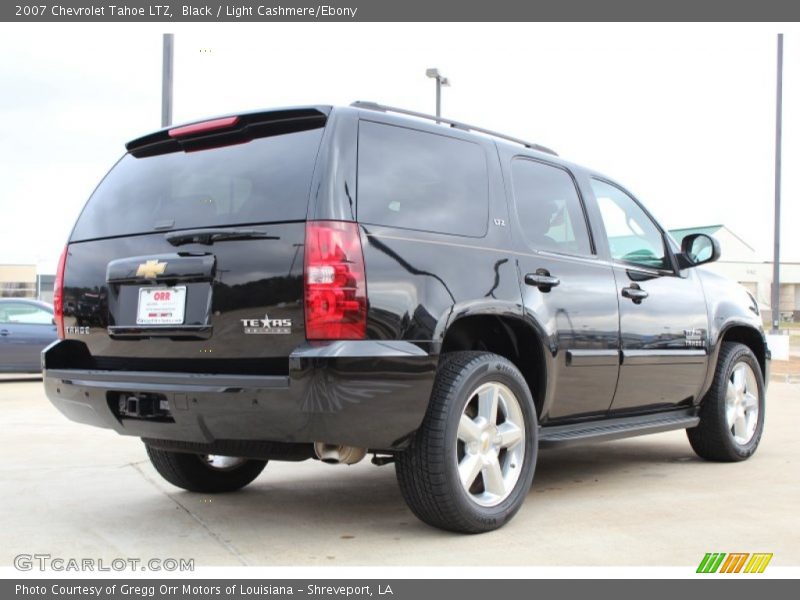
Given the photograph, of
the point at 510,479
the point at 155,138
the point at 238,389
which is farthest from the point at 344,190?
the point at 510,479

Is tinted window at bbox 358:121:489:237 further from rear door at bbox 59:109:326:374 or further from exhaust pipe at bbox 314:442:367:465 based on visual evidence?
exhaust pipe at bbox 314:442:367:465

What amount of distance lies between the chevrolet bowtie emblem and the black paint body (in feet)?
0.09

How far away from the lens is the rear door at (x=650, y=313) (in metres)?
5.29

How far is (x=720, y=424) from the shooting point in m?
6.13

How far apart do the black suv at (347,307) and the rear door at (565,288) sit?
0.05ft

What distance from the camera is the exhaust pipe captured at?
3.84 meters

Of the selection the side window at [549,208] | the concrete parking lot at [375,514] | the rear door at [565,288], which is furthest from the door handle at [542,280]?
the concrete parking lot at [375,514]

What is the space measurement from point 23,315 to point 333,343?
1148cm

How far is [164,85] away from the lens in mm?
10297

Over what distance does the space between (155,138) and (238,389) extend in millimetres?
1517

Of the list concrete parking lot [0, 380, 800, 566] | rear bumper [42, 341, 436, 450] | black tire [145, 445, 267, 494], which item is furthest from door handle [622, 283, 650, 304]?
black tire [145, 445, 267, 494]

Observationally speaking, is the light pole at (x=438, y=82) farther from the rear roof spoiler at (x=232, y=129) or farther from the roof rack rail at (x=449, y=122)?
the rear roof spoiler at (x=232, y=129)

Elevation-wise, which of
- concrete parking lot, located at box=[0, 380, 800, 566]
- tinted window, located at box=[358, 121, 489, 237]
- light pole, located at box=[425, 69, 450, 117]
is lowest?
concrete parking lot, located at box=[0, 380, 800, 566]
